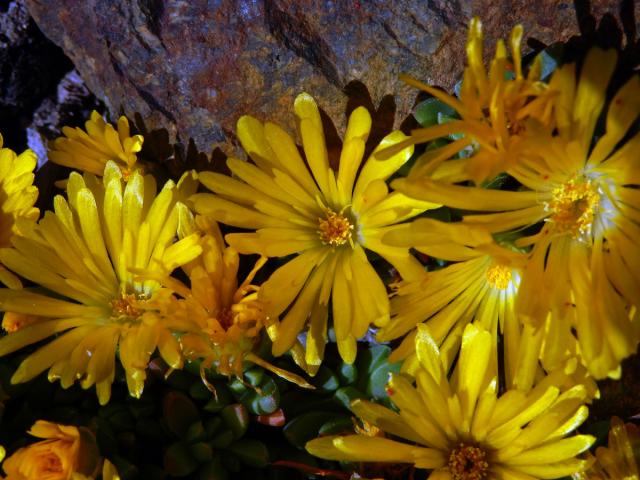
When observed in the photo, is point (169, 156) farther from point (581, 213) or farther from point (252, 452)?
point (581, 213)

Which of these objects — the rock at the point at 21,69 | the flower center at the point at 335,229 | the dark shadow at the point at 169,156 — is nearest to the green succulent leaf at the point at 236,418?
Result: the flower center at the point at 335,229

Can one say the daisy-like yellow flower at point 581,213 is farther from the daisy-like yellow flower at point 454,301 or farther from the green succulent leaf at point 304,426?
the green succulent leaf at point 304,426

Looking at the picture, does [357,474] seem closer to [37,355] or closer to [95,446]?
[95,446]

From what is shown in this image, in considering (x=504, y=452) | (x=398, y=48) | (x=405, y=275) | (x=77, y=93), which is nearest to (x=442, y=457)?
(x=504, y=452)

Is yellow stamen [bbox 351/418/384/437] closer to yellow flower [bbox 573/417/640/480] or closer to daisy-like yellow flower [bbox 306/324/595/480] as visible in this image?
daisy-like yellow flower [bbox 306/324/595/480]

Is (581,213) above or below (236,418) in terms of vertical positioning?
above

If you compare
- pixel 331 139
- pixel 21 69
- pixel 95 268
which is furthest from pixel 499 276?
pixel 21 69

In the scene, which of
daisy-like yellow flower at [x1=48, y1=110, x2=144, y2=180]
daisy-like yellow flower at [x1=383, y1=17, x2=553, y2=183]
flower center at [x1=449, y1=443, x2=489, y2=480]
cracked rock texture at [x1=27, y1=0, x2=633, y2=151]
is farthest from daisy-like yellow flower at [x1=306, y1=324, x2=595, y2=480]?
daisy-like yellow flower at [x1=48, y1=110, x2=144, y2=180]
